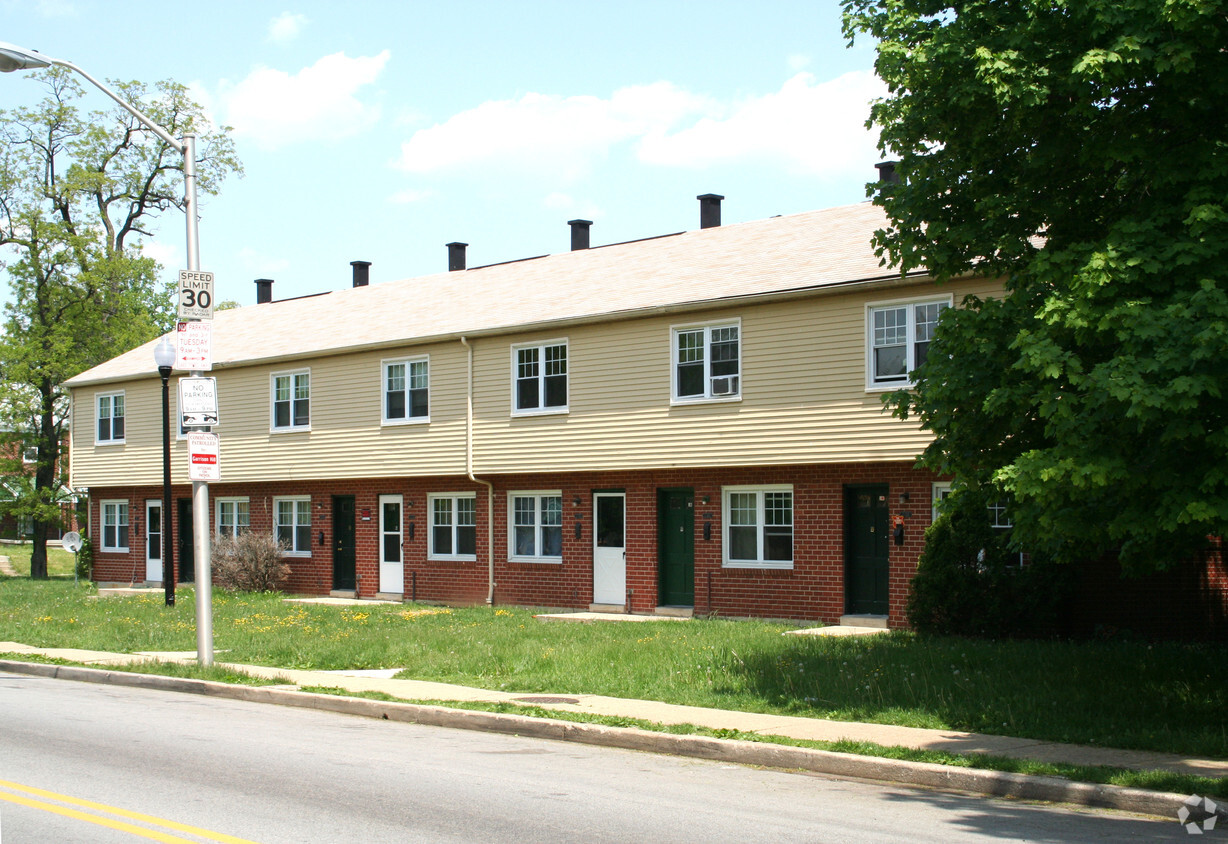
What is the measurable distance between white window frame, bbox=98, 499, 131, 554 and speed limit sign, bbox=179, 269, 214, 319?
71.0ft

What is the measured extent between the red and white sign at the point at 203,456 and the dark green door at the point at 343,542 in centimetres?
1380

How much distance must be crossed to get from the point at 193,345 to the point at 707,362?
363 inches

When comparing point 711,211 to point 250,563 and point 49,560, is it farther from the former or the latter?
point 49,560

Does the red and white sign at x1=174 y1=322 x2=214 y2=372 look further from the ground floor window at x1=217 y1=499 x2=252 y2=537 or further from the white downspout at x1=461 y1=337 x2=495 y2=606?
the ground floor window at x1=217 y1=499 x2=252 y2=537

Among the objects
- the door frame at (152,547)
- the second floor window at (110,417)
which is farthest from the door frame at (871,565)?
the second floor window at (110,417)

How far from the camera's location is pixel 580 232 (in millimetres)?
31531

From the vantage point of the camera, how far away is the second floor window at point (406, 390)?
87.7 ft

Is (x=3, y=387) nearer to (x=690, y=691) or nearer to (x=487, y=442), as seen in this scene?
(x=487, y=442)

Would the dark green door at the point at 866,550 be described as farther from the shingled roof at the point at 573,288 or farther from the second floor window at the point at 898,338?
the shingled roof at the point at 573,288

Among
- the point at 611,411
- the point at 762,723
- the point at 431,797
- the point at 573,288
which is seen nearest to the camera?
the point at 431,797

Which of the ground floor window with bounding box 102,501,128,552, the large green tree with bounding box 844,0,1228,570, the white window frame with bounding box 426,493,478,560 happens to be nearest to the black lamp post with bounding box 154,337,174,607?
the white window frame with bounding box 426,493,478,560

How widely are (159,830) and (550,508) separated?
58.6 feet

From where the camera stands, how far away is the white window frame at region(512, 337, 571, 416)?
2394 cm

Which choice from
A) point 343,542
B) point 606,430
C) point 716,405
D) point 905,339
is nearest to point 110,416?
point 343,542
